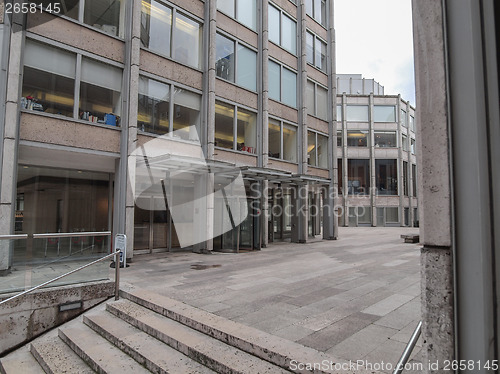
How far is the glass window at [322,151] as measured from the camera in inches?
831

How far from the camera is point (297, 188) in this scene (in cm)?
1914

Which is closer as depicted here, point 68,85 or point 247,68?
point 68,85

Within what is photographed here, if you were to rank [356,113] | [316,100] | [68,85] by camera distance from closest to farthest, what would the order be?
[68,85]
[316,100]
[356,113]

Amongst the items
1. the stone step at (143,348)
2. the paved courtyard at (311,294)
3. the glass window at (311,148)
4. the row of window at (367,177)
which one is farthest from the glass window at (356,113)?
the stone step at (143,348)

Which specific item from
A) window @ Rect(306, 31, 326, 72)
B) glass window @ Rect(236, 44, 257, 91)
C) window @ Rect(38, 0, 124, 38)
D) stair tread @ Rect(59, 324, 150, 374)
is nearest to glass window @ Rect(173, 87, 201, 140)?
glass window @ Rect(236, 44, 257, 91)

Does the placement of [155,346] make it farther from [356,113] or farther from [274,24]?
[356,113]

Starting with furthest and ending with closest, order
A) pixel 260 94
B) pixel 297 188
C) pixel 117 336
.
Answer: pixel 297 188, pixel 260 94, pixel 117 336

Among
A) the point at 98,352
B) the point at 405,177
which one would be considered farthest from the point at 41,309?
the point at 405,177

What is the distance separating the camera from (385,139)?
41.4 m

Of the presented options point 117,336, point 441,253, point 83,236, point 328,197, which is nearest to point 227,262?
point 83,236

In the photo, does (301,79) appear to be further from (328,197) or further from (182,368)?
(182,368)

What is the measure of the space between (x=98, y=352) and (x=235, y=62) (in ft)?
46.7

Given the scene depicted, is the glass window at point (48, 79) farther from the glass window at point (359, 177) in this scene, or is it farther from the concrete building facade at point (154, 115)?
the glass window at point (359, 177)

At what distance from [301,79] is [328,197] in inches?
303
